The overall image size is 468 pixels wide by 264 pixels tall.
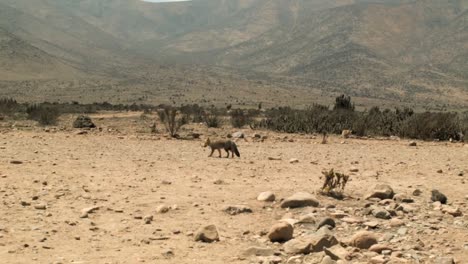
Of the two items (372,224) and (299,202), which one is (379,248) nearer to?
(372,224)

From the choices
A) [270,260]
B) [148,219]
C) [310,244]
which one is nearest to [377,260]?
[310,244]

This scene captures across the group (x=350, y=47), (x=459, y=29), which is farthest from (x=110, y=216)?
(x=459, y=29)

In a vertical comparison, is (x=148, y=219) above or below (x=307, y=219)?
below

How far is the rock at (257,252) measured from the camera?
5.44 metres

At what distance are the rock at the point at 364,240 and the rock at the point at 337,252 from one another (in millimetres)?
212

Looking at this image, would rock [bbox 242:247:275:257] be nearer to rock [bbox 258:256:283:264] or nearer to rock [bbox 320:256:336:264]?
rock [bbox 258:256:283:264]

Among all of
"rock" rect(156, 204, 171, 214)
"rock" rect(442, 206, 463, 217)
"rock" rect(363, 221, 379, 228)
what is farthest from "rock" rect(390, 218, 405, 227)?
"rock" rect(156, 204, 171, 214)

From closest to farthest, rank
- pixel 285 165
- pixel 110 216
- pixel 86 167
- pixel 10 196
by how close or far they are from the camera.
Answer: pixel 110 216, pixel 10 196, pixel 86 167, pixel 285 165

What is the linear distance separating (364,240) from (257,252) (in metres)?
1.09

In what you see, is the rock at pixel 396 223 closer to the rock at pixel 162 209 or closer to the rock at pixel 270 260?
the rock at pixel 270 260

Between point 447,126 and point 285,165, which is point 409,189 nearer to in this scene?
point 285,165

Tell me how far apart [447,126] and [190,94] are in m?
47.2

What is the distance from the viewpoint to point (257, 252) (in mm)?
5453

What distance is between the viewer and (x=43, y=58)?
8762 cm
